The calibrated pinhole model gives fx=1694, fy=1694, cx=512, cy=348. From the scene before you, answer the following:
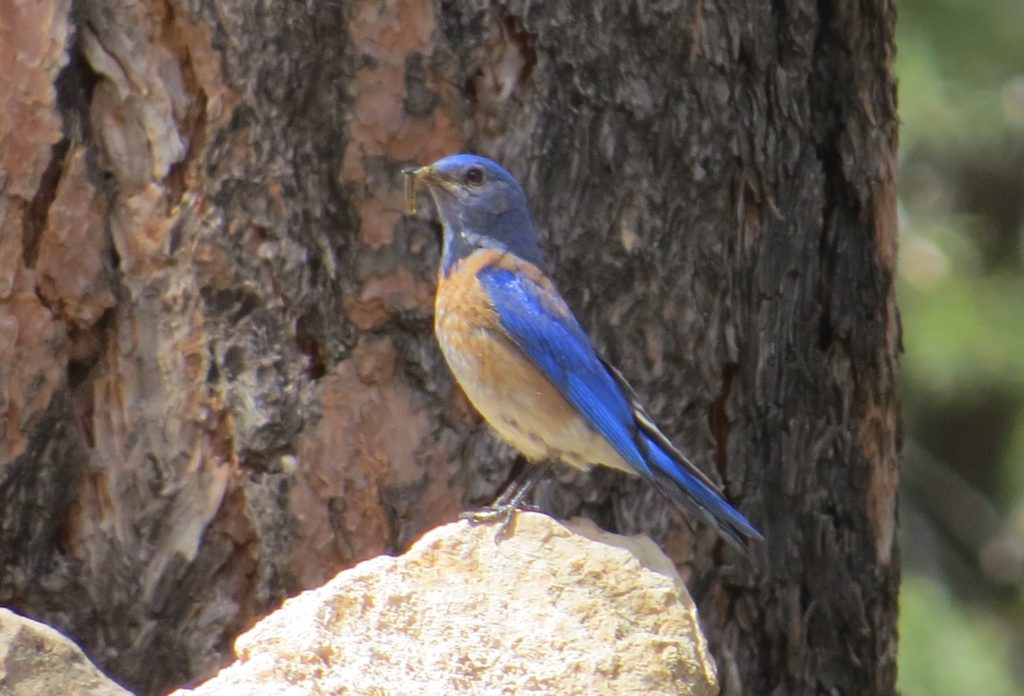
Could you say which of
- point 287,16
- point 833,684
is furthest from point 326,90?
point 833,684

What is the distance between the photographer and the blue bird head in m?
4.36

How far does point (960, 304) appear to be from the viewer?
819 centimetres

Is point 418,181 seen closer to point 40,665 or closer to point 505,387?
point 505,387

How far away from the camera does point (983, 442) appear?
10.5 meters

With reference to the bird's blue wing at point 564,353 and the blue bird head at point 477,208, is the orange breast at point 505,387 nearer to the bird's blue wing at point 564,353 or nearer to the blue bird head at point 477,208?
the bird's blue wing at point 564,353

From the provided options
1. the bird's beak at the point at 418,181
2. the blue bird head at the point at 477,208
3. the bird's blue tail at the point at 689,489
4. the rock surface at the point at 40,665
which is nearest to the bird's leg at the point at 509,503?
the bird's blue tail at the point at 689,489

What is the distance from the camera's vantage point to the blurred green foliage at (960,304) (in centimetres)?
734

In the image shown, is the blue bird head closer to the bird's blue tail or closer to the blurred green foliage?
the bird's blue tail

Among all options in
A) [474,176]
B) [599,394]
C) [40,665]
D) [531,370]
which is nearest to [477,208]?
[474,176]

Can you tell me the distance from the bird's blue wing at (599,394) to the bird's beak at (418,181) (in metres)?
0.33

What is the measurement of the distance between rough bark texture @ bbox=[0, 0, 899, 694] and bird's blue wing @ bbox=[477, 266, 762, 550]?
0.11 metres

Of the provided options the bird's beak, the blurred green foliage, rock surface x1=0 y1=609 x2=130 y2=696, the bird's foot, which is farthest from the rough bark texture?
the blurred green foliage

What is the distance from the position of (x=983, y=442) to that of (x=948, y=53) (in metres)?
3.03

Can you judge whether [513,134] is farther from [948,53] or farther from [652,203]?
[948,53]
